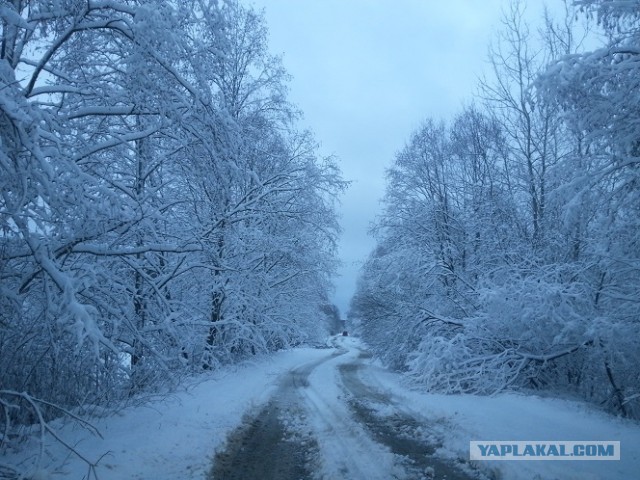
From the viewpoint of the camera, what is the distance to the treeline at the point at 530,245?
25.8 feet

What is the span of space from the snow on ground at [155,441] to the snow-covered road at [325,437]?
0.02m

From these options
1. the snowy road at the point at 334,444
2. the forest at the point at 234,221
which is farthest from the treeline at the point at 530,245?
the snowy road at the point at 334,444

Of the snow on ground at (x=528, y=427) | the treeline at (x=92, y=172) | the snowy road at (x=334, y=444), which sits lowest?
the snowy road at (x=334, y=444)

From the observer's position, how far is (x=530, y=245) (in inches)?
629

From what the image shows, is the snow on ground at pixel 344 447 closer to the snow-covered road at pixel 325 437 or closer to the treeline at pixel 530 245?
the snow-covered road at pixel 325 437

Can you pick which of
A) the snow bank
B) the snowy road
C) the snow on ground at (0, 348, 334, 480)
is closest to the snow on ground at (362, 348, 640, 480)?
the snow bank

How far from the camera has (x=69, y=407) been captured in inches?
274

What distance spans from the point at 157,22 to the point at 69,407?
18.5 feet

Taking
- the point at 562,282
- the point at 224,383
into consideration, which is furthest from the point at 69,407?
the point at 562,282

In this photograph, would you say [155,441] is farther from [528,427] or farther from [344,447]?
[528,427]

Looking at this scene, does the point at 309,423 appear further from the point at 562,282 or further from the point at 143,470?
the point at 562,282

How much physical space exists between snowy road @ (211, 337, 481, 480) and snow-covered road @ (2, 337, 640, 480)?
16 millimetres

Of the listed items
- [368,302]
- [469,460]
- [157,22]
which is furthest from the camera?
[368,302]

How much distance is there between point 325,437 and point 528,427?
3.55 meters
